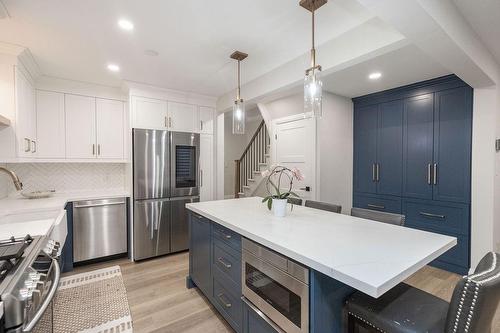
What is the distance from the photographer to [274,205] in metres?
2.07

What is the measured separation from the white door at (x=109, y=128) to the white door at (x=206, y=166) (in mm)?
1231

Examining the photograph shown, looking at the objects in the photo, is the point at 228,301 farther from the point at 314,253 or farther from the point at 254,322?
the point at 314,253

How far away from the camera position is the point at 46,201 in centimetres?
282

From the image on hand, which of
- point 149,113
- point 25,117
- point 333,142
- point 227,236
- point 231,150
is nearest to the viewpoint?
point 227,236

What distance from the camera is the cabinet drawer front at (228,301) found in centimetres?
179

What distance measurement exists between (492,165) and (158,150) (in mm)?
4159

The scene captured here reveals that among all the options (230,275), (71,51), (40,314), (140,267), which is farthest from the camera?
(140,267)

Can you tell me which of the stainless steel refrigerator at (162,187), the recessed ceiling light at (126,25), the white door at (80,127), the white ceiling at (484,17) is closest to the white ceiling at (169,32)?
the recessed ceiling light at (126,25)

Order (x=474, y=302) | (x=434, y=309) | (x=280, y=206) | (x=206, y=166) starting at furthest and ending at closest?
(x=206, y=166)
(x=280, y=206)
(x=434, y=309)
(x=474, y=302)

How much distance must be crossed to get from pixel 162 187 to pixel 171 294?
5.03ft

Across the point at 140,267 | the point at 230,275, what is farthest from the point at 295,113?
the point at 140,267

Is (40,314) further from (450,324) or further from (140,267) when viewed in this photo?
(140,267)

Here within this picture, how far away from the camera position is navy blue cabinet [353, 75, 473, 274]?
9.72 ft

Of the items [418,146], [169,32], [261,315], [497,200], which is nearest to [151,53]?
[169,32]
